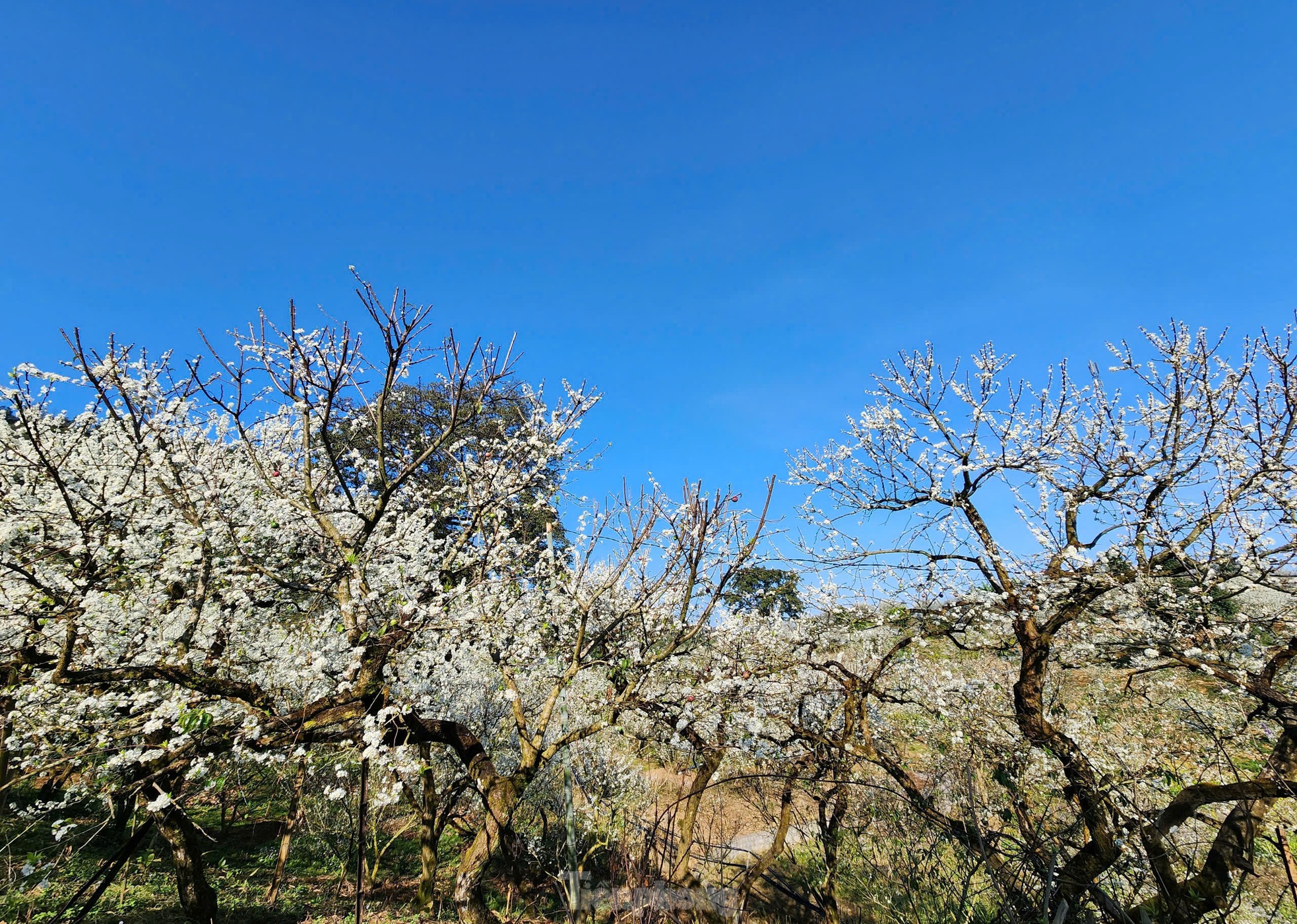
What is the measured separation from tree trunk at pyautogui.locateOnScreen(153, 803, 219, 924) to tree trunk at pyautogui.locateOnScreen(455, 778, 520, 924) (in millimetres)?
2870

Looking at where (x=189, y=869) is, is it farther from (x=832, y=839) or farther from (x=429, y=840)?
(x=832, y=839)

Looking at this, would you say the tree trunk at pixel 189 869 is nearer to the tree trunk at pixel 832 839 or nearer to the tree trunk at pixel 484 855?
the tree trunk at pixel 484 855

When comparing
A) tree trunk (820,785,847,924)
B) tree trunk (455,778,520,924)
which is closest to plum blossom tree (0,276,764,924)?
tree trunk (455,778,520,924)

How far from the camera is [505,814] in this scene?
5.16 meters

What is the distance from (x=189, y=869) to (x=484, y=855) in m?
3.36

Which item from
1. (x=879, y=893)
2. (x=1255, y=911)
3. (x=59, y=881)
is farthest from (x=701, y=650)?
(x=59, y=881)

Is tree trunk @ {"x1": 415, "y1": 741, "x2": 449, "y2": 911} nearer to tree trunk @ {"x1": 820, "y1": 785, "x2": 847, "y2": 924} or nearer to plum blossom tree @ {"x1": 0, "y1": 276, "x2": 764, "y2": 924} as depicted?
plum blossom tree @ {"x1": 0, "y1": 276, "x2": 764, "y2": 924}

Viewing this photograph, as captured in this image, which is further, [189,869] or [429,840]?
[429,840]

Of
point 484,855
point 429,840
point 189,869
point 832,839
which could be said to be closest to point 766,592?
point 832,839

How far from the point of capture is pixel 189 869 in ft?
20.1

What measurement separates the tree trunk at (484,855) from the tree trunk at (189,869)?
2.87 m

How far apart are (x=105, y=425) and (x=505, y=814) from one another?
24.2ft

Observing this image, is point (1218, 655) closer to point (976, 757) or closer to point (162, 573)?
point (976, 757)

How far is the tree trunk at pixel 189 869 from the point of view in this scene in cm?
586
